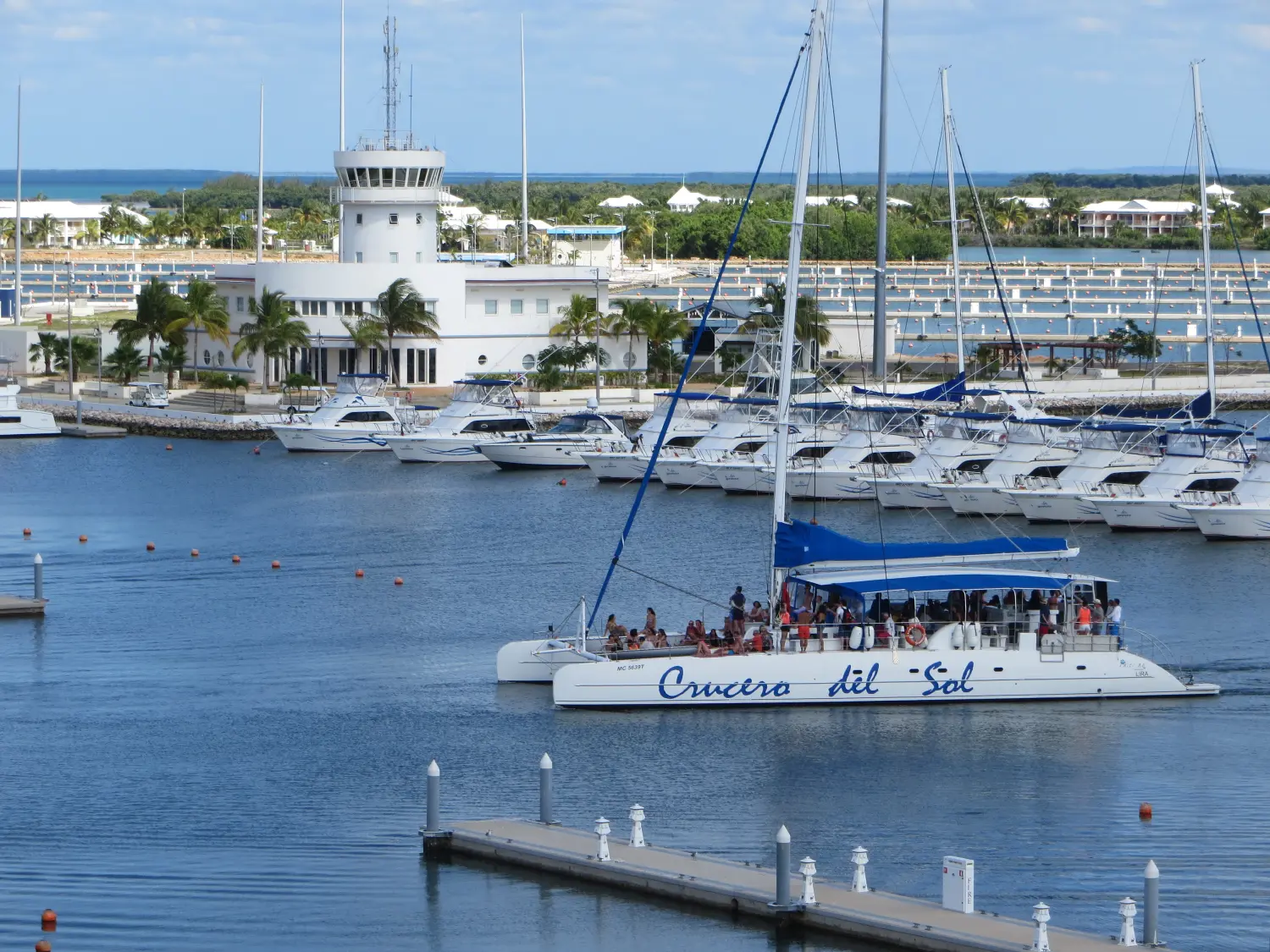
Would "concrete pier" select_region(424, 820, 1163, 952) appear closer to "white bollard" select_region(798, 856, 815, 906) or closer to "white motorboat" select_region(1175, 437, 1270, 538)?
"white bollard" select_region(798, 856, 815, 906)

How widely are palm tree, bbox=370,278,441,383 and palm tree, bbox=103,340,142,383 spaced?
12097 mm

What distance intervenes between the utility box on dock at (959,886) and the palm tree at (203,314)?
7515 cm

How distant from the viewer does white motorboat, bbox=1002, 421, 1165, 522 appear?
209 ft

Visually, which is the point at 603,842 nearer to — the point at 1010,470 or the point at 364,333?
the point at 1010,470

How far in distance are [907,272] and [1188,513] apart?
11274 centimetres

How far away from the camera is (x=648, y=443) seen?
7431 centimetres

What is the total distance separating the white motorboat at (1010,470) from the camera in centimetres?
6550

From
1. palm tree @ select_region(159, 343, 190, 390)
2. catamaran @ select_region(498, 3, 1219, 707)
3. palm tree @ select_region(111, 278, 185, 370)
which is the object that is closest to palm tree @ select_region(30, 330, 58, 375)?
palm tree @ select_region(111, 278, 185, 370)

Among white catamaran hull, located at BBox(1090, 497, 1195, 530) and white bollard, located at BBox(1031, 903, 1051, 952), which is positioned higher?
white catamaran hull, located at BBox(1090, 497, 1195, 530)

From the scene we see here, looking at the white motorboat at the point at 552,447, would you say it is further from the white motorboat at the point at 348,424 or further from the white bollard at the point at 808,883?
the white bollard at the point at 808,883

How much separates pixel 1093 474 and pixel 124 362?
5001cm

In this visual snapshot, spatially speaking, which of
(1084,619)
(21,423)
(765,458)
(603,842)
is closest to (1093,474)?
(765,458)

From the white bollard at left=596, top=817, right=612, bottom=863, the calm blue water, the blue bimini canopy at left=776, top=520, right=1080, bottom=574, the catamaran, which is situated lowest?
the calm blue water

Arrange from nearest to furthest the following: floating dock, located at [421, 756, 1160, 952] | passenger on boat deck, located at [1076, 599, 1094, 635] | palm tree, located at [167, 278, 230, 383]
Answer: floating dock, located at [421, 756, 1160, 952], passenger on boat deck, located at [1076, 599, 1094, 635], palm tree, located at [167, 278, 230, 383]
